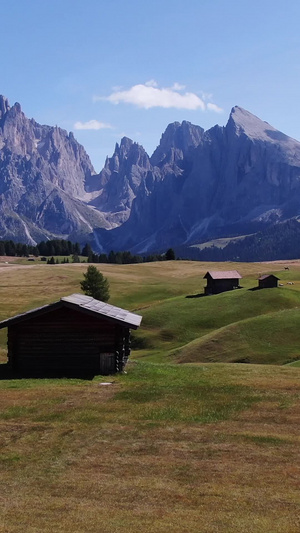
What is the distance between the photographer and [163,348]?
73.1 metres

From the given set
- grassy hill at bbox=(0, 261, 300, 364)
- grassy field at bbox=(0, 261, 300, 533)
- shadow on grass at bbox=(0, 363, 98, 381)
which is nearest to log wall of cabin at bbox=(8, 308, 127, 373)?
shadow on grass at bbox=(0, 363, 98, 381)

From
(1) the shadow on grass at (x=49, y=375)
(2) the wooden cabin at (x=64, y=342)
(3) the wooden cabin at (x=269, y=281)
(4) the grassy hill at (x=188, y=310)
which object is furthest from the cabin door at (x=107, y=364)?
(3) the wooden cabin at (x=269, y=281)

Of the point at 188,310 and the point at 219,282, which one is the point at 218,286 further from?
the point at 188,310

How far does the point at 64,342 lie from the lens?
3709cm

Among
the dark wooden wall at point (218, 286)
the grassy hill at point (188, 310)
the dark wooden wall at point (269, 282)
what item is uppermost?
the dark wooden wall at point (269, 282)

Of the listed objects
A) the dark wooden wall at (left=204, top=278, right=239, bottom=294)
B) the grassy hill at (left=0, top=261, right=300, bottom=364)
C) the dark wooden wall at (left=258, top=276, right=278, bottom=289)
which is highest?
the dark wooden wall at (left=258, top=276, right=278, bottom=289)

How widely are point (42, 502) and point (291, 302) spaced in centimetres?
7499

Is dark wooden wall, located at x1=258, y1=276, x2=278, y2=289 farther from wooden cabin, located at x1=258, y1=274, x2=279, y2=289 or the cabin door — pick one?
the cabin door

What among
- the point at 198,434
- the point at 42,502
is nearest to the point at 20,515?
the point at 42,502

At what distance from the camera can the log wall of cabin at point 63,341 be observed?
37.0 metres

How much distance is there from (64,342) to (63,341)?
3.8 inches

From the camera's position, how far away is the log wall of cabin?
37.0 metres

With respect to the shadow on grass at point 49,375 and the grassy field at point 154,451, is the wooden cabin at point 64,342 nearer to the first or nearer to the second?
the shadow on grass at point 49,375

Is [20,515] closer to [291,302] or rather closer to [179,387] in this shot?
[179,387]
